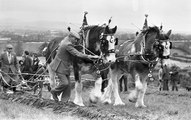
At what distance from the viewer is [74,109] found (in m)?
10.6

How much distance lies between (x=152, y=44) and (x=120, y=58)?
1752 mm

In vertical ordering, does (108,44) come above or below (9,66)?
above

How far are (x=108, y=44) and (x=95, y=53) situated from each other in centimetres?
71

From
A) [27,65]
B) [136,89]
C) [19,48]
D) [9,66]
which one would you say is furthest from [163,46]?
[19,48]

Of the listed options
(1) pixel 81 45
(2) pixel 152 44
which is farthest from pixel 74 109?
(2) pixel 152 44

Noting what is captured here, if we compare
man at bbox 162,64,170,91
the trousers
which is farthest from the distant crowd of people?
man at bbox 162,64,170,91

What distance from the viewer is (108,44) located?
41.4ft

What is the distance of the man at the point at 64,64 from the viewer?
1212 centimetres

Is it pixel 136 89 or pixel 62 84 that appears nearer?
pixel 62 84

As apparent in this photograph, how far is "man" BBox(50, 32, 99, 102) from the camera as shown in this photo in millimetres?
12117

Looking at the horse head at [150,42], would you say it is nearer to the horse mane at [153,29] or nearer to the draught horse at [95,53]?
the horse mane at [153,29]

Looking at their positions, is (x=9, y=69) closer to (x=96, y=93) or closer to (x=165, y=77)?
(x=96, y=93)

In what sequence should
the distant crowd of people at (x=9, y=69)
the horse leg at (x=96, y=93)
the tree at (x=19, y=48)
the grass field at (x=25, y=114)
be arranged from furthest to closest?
the tree at (x=19, y=48)
the distant crowd of people at (x=9, y=69)
the horse leg at (x=96, y=93)
the grass field at (x=25, y=114)

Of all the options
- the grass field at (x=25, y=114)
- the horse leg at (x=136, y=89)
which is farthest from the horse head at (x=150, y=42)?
the grass field at (x=25, y=114)
